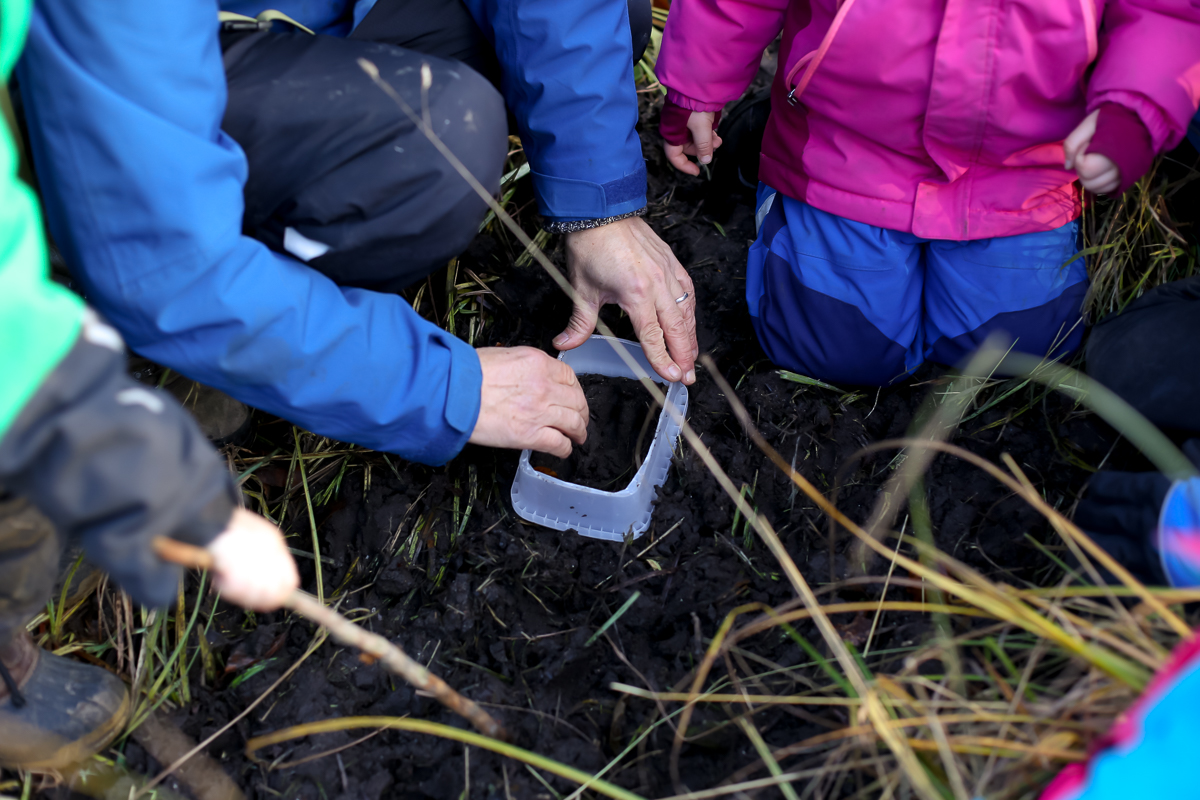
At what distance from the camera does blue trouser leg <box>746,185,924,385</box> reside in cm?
174

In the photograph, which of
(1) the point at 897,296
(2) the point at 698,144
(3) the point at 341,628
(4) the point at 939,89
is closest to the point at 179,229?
(3) the point at 341,628

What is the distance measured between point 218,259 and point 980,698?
1165 millimetres

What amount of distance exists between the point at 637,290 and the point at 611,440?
13.7 inches

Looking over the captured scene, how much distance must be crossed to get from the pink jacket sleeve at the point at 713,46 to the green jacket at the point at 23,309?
1289 millimetres

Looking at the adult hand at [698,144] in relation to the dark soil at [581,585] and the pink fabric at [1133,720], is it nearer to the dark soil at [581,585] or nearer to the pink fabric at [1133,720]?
the dark soil at [581,585]

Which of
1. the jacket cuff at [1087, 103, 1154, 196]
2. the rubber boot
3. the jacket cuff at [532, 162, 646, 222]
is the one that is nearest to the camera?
Answer: the rubber boot

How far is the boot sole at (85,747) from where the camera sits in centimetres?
125

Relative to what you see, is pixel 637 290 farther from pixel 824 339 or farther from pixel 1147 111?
pixel 1147 111

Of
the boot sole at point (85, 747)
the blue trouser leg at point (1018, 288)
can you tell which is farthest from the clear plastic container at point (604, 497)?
the boot sole at point (85, 747)

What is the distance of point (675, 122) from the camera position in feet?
6.04

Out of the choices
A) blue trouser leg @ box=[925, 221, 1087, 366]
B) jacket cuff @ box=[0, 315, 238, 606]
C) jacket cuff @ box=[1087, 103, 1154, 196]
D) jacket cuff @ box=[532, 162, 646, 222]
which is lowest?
blue trouser leg @ box=[925, 221, 1087, 366]

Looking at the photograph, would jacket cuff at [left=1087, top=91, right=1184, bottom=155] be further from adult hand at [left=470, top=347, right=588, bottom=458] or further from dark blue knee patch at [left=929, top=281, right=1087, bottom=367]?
adult hand at [left=470, top=347, right=588, bottom=458]

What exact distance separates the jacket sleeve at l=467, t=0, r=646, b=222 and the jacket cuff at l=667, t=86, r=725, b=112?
0.59 feet

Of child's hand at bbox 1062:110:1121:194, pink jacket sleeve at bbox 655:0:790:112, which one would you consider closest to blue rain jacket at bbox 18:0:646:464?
pink jacket sleeve at bbox 655:0:790:112
